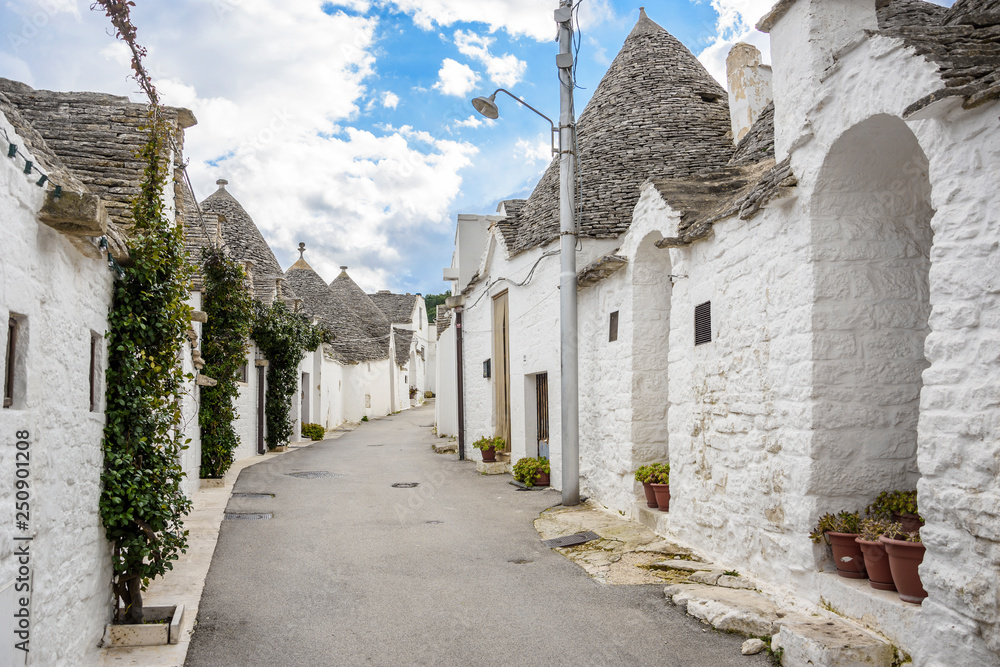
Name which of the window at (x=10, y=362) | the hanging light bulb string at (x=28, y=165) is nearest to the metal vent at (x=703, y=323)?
the hanging light bulb string at (x=28, y=165)

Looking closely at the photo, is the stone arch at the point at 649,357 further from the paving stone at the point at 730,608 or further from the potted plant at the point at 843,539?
the potted plant at the point at 843,539

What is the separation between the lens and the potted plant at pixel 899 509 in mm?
4641

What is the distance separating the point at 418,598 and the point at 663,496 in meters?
3.22

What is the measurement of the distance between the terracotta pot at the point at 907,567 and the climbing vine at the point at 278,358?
1650 cm

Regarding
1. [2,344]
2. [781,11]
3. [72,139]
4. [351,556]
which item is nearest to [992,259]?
[781,11]

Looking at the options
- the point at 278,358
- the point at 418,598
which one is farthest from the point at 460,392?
the point at 418,598

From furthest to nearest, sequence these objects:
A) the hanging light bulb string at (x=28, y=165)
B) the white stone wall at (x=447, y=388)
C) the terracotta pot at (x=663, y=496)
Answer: the white stone wall at (x=447, y=388) < the terracotta pot at (x=663, y=496) < the hanging light bulb string at (x=28, y=165)

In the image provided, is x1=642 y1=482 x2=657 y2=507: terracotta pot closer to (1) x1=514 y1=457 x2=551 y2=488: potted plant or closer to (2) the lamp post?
(2) the lamp post

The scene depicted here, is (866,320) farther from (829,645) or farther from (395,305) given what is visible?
(395,305)

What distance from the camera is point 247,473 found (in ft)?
46.6

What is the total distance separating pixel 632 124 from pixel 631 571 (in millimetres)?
8538

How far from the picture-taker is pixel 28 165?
136 inches

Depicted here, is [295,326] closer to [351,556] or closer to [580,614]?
[351,556]

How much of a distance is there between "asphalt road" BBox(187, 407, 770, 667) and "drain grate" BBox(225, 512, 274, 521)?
7.2 inches
